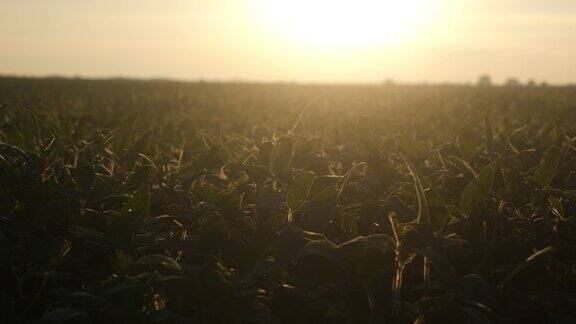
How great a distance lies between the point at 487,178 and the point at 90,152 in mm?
1389

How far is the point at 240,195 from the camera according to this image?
81.7 inches

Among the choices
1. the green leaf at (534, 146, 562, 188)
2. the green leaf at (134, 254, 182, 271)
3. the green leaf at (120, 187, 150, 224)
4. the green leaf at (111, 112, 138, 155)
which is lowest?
the green leaf at (134, 254, 182, 271)

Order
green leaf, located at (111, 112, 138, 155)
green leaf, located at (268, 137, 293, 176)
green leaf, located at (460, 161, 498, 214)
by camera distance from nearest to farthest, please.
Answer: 1. green leaf, located at (460, 161, 498, 214)
2. green leaf, located at (268, 137, 293, 176)
3. green leaf, located at (111, 112, 138, 155)

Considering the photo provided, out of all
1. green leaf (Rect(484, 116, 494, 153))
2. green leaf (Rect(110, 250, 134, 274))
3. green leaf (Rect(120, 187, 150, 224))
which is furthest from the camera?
green leaf (Rect(484, 116, 494, 153))

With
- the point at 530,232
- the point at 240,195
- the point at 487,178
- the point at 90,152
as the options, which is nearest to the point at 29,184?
the point at 90,152

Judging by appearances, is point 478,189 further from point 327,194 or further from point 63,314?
point 63,314

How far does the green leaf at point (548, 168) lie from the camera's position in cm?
215

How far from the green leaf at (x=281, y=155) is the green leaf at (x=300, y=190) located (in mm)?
165

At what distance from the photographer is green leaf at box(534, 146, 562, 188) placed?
2154 mm

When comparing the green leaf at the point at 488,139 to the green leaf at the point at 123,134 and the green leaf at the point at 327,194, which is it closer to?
the green leaf at the point at 327,194

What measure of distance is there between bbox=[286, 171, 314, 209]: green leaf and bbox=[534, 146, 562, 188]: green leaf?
0.80 m

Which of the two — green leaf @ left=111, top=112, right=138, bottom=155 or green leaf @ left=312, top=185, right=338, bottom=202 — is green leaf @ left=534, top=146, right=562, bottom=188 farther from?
green leaf @ left=111, top=112, right=138, bottom=155

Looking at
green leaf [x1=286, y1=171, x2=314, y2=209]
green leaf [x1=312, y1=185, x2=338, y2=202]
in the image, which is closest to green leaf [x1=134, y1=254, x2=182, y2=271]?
green leaf [x1=286, y1=171, x2=314, y2=209]

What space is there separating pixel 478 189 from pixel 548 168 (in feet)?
1.12
